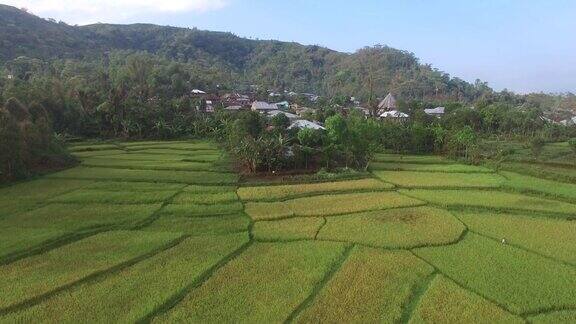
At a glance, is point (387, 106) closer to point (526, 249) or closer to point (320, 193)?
point (320, 193)

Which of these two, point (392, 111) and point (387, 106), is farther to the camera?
point (387, 106)

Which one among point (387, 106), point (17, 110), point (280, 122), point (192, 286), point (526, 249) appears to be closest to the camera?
point (192, 286)

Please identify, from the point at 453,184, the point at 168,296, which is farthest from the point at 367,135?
the point at 168,296

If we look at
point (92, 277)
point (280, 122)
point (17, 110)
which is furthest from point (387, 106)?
point (92, 277)

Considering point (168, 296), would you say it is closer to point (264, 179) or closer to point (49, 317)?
point (49, 317)

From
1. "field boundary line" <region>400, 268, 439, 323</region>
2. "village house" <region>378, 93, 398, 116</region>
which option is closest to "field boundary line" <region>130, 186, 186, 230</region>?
"field boundary line" <region>400, 268, 439, 323</region>

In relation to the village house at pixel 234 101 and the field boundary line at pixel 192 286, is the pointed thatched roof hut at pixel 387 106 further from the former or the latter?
the field boundary line at pixel 192 286
